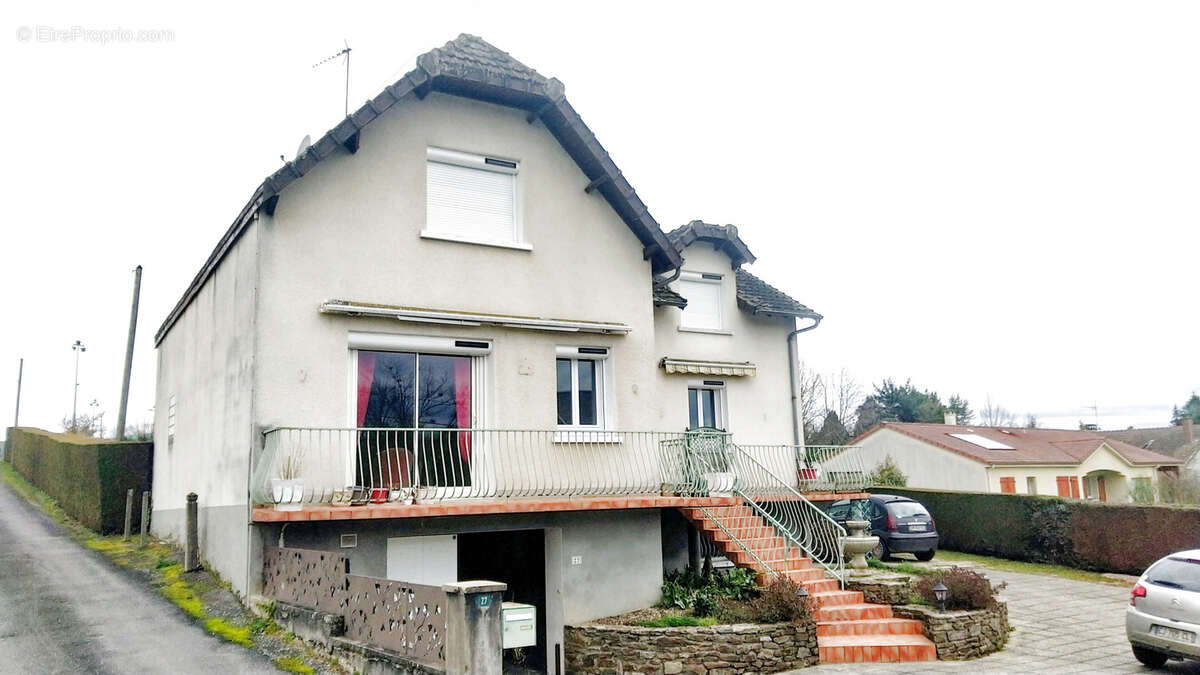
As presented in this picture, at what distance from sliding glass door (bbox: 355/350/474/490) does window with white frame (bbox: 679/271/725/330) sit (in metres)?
6.85

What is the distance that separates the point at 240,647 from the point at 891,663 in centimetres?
891

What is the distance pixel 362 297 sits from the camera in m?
12.8

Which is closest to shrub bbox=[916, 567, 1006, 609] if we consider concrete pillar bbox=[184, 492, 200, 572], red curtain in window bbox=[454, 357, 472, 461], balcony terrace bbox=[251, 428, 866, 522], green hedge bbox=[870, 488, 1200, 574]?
balcony terrace bbox=[251, 428, 866, 522]

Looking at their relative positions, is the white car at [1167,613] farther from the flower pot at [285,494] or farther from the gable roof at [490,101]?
the flower pot at [285,494]

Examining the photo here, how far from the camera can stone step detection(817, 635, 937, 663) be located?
12.3m

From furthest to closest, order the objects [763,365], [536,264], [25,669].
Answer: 1. [763,365]
2. [536,264]
3. [25,669]

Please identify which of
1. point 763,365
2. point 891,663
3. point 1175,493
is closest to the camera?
point 891,663

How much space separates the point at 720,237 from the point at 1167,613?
11136mm

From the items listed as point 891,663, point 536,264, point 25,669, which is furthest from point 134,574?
point 891,663

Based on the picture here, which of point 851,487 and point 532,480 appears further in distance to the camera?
point 851,487

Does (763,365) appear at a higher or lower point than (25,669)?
higher

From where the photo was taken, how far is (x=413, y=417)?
13.2m

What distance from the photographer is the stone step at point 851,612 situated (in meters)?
13.1

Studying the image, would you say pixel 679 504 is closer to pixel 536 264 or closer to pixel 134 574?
pixel 536 264
